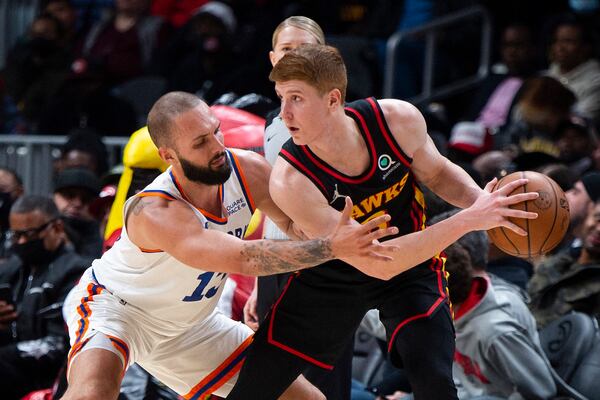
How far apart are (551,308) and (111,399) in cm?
287

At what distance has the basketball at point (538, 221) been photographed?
4.69m

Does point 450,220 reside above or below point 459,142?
above

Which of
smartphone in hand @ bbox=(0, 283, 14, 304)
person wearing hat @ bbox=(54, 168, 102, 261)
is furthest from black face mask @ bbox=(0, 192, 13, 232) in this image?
A: smartphone in hand @ bbox=(0, 283, 14, 304)

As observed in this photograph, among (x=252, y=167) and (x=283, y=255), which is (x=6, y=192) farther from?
(x=283, y=255)

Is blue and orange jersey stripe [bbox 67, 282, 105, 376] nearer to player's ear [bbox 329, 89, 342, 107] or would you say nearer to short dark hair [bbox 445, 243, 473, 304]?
player's ear [bbox 329, 89, 342, 107]

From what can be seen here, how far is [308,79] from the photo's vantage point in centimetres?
475

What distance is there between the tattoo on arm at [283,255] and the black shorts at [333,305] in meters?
0.43

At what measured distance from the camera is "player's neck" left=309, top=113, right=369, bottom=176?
4.82 m

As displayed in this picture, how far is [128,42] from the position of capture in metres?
11.3

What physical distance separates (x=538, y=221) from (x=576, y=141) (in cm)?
382

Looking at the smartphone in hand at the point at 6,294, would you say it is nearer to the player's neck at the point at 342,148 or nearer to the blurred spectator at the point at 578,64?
the player's neck at the point at 342,148

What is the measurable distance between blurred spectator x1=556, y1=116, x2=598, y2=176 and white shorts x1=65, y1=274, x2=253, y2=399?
12.5 ft

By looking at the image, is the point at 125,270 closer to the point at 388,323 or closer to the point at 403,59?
the point at 388,323

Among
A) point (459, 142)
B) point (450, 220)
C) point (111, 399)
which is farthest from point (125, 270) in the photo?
point (459, 142)
